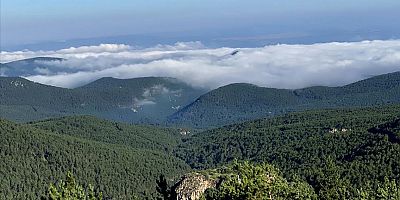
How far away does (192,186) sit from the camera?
5502 inches

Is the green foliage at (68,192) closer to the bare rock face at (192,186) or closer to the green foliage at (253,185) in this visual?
the green foliage at (253,185)

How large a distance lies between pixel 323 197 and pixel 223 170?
269 feet

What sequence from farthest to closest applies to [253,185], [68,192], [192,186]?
[192,186] < [68,192] < [253,185]

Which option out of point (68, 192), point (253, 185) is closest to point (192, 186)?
point (68, 192)

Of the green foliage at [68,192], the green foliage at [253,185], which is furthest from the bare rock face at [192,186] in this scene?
the green foliage at [253,185]

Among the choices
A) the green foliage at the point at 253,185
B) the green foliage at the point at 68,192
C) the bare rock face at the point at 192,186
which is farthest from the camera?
the bare rock face at the point at 192,186

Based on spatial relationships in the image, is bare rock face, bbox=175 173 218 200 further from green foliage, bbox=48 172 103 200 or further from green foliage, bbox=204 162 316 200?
green foliage, bbox=204 162 316 200

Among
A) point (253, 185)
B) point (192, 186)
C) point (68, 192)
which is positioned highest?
point (253, 185)

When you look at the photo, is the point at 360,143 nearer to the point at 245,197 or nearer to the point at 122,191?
the point at 122,191

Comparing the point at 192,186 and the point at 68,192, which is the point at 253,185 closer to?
the point at 68,192

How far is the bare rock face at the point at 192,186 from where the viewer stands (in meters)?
137

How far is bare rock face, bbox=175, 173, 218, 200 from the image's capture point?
137m

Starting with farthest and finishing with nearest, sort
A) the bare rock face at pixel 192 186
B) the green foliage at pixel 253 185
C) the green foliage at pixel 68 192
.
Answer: the bare rock face at pixel 192 186, the green foliage at pixel 68 192, the green foliage at pixel 253 185

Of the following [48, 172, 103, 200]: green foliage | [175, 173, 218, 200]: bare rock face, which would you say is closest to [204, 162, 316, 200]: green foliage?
[48, 172, 103, 200]: green foliage
